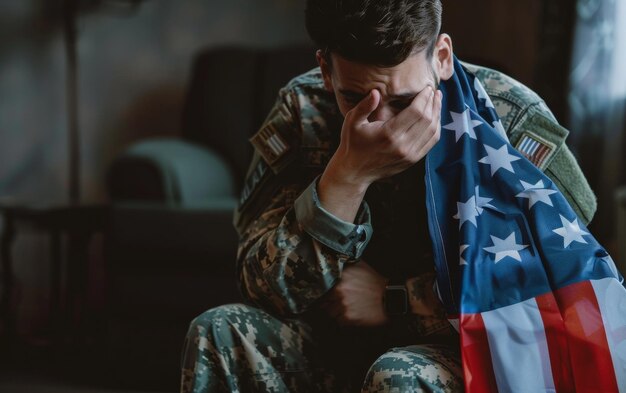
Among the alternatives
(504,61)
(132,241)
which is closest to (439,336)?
(132,241)

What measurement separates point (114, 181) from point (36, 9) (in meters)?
0.96

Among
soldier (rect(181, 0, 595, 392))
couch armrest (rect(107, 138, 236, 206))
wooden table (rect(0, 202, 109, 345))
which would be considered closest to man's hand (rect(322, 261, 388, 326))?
soldier (rect(181, 0, 595, 392))

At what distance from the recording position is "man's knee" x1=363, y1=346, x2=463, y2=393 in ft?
2.71

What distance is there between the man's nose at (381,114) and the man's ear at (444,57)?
0.10 m

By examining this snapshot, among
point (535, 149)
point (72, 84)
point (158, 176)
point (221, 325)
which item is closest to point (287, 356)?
point (221, 325)

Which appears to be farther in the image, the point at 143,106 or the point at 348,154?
the point at 143,106

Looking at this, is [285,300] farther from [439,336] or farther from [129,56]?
[129,56]

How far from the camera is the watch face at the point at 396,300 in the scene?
39.4 inches

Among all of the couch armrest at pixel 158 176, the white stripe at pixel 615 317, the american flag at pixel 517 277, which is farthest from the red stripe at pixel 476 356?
the couch armrest at pixel 158 176

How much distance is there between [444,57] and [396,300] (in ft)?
1.07

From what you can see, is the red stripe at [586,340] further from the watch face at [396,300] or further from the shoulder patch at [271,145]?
the shoulder patch at [271,145]

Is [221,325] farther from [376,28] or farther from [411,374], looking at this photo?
[376,28]

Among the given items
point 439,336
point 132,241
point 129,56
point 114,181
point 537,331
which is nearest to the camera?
point 537,331

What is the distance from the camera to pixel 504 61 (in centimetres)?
298
